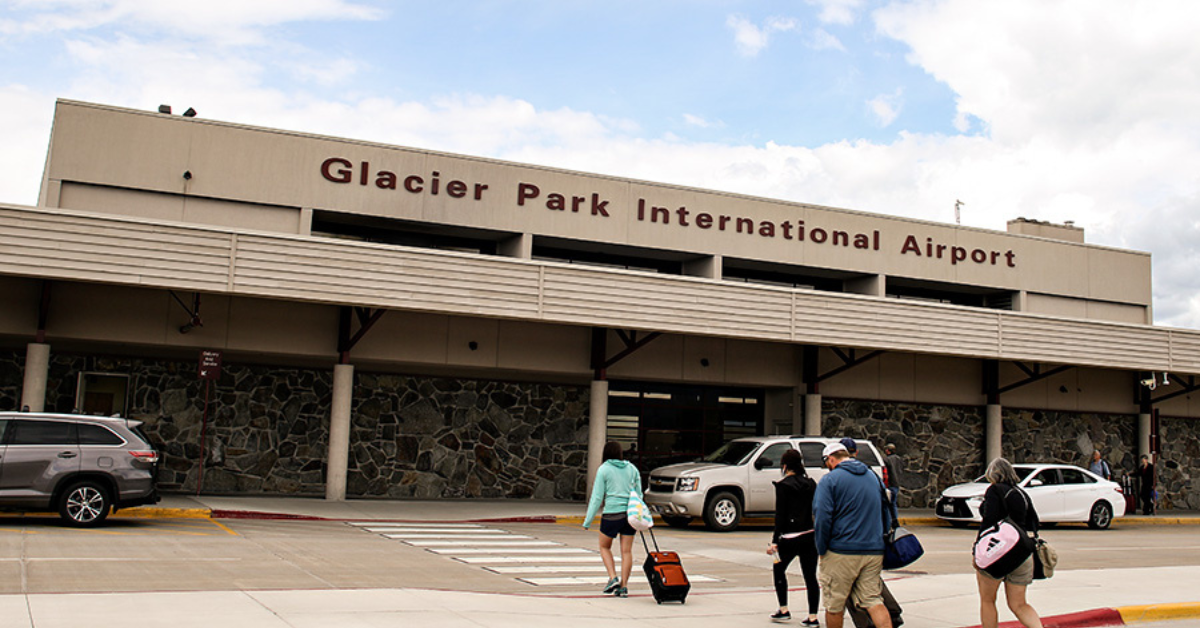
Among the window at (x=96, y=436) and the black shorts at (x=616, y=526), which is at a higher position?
the window at (x=96, y=436)

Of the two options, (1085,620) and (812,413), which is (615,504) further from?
(812,413)

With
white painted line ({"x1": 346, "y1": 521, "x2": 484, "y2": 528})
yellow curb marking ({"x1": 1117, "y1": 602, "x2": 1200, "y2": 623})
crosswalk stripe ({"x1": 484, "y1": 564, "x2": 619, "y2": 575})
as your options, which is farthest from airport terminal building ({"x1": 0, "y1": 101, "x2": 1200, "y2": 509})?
yellow curb marking ({"x1": 1117, "y1": 602, "x2": 1200, "y2": 623})

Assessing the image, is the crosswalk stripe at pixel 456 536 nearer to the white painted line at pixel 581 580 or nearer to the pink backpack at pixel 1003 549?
the white painted line at pixel 581 580

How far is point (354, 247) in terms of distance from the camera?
21000 mm

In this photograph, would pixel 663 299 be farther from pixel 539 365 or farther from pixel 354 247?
pixel 354 247

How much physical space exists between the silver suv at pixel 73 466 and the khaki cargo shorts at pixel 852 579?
11.7 metres

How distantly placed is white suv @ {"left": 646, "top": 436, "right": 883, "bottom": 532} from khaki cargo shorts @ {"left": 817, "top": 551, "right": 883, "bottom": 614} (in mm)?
11632

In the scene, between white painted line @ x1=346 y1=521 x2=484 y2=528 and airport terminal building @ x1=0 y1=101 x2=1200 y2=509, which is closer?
white painted line @ x1=346 y1=521 x2=484 y2=528

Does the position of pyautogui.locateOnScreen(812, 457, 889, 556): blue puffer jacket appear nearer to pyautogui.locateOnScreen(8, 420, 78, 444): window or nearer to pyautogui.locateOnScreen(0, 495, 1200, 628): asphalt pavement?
pyautogui.locateOnScreen(0, 495, 1200, 628): asphalt pavement

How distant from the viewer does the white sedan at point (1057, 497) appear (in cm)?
2364

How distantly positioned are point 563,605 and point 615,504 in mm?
1320

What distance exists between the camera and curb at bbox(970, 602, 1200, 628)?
10.8 metres

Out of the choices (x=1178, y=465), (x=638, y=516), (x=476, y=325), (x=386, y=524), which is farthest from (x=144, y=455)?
(x=1178, y=465)

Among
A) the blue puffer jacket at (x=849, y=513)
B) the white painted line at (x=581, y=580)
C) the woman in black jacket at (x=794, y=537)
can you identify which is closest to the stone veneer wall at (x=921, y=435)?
the white painted line at (x=581, y=580)
